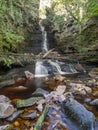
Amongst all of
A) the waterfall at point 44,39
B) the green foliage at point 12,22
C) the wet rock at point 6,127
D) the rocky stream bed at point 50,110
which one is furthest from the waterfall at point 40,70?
the wet rock at point 6,127

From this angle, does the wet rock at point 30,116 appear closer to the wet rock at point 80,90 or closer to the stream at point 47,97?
the stream at point 47,97

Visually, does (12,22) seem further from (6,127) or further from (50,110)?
(6,127)

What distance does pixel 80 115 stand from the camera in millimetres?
4645

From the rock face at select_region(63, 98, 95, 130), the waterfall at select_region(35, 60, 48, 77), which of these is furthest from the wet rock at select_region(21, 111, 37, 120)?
the waterfall at select_region(35, 60, 48, 77)

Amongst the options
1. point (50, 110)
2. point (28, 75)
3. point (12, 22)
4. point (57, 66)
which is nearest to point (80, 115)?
point (50, 110)

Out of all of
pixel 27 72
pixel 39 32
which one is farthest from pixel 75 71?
pixel 39 32

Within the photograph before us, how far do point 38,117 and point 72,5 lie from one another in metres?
13.0

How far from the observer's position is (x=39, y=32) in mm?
20188

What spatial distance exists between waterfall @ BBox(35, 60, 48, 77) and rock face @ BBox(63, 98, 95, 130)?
543 centimetres

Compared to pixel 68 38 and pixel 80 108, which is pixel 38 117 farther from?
pixel 68 38

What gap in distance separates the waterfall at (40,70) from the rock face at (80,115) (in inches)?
214

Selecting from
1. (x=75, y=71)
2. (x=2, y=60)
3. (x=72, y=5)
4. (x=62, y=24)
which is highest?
(x=72, y=5)

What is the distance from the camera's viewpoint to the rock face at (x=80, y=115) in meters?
4.38

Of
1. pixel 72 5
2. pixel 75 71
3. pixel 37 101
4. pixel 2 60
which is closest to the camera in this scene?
pixel 37 101
